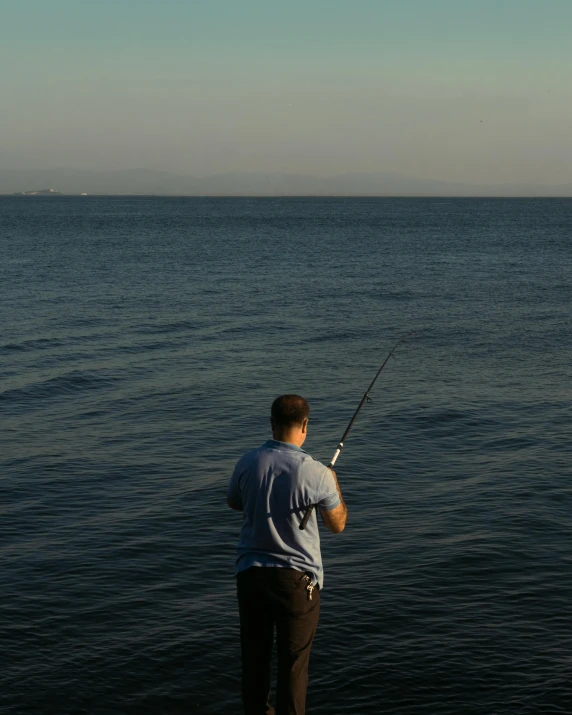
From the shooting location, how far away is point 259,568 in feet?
16.0

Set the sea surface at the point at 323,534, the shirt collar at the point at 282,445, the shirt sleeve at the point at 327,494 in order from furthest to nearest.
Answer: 1. the sea surface at the point at 323,534
2. the shirt collar at the point at 282,445
3. the shirt sleeve at the point at 327,494

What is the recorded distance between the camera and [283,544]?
488 cm

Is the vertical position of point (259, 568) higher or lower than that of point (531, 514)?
higher

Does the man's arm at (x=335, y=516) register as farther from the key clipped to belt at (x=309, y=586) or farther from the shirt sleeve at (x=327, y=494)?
the key clipped to belt at (x=309, y=586)

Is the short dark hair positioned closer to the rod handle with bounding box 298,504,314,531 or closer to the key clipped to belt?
the rod handle with bounding box 298,504,314,531

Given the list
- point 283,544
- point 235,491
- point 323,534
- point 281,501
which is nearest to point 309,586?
point 283,544

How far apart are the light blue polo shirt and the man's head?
49 mm

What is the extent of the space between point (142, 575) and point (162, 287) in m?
31.4

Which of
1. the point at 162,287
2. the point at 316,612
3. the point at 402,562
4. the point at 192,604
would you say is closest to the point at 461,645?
the point at 402,562

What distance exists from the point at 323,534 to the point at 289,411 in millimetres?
6076

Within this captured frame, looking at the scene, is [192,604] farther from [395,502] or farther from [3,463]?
[3,463]

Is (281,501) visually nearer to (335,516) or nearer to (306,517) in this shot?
(306,517)

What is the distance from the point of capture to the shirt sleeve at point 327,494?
480 centimetres

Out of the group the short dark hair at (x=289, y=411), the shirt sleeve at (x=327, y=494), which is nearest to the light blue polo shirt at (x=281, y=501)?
the shirt sleeve at (x=327, y=494)
